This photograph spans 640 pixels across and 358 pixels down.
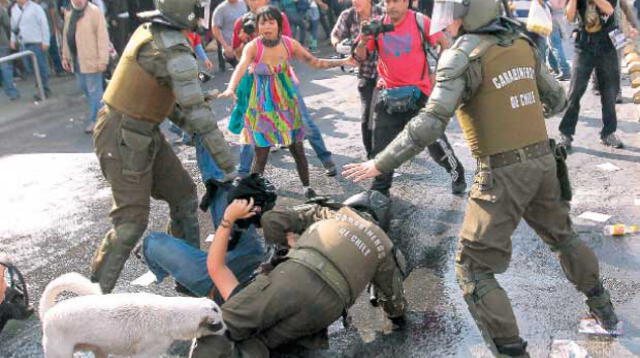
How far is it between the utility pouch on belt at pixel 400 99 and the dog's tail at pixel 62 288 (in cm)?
303

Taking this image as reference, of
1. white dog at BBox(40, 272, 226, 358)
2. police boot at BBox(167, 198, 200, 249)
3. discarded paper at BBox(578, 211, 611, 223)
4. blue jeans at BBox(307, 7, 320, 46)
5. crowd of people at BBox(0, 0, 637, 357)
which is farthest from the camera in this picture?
blue jeans at BBox(307, 7, 320, 46)

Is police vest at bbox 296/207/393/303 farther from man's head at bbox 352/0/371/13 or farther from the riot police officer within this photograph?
man's head at bbox 352/0/371/13

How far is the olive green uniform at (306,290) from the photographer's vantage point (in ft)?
12.2

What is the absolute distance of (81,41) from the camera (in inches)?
362

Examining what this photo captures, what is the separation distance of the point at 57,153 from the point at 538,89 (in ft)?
20.3

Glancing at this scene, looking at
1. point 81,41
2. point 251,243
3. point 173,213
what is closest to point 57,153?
point 81,41

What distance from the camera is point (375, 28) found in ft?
19.9

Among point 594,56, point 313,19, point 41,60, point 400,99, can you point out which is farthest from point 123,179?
point 313,19

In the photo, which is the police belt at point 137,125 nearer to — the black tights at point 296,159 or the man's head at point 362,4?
the black tights at point 296,159

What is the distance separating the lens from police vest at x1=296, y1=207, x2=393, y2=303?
3.86 meters

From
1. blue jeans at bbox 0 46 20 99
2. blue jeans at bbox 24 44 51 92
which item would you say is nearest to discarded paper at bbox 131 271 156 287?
blue jeans at bbox 24 44 51 92

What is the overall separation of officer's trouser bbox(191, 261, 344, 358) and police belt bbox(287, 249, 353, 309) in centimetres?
3

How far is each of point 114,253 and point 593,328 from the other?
2851 mm

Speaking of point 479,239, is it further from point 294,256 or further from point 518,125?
point 294,256
